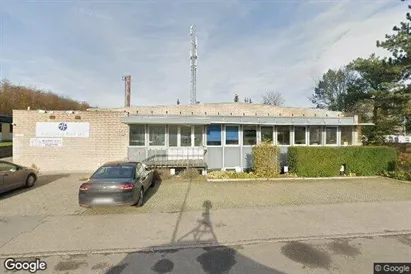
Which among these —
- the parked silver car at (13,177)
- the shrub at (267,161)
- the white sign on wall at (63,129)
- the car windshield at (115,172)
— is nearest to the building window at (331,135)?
A: the shrub at (267,161)

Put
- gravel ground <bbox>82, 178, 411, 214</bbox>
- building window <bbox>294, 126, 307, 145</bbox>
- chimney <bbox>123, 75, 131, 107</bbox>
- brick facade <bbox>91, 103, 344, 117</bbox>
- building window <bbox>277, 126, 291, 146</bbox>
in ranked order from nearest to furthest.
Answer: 1. gravel ground <bbox>82, 178, 411, 214</bbox>
2. building window <bbox>277, 126, 291, 146</bbox>
3. building window <bbox>294, 126, 307, 145</bbox>
4. brick facade <bbox>91, 103, 344, 117</bbox>
5. chimney <bbox>123, 75, 131, 107</bbox>

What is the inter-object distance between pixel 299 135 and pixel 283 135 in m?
1.02

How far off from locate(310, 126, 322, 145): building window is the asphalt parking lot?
4.15 m

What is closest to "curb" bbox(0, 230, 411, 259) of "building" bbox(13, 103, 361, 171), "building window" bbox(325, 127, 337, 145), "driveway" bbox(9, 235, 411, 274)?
"driveway" bbox(9, 235, 411, 274)

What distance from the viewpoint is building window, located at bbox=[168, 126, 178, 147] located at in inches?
547

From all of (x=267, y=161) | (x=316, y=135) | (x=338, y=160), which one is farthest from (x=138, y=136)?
(x=316, y=135)

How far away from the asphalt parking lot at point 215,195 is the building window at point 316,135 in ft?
13.6

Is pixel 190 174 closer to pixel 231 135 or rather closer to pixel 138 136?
pixel 231 135

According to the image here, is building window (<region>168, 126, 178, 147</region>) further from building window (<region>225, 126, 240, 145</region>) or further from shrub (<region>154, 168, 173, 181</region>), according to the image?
building window (<region>225, 126, 240, 145</region>)

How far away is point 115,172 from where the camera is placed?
25.1 ft

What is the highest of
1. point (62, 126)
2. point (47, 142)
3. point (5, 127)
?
point (5, 127)

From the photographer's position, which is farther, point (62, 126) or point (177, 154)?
point (62, 126)

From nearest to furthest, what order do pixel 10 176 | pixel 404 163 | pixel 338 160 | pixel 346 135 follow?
pixel 10 176 → pixel 404 163 → pixel 338 160 → pixel 346 135

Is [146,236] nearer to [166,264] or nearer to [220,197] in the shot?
[166,264]
